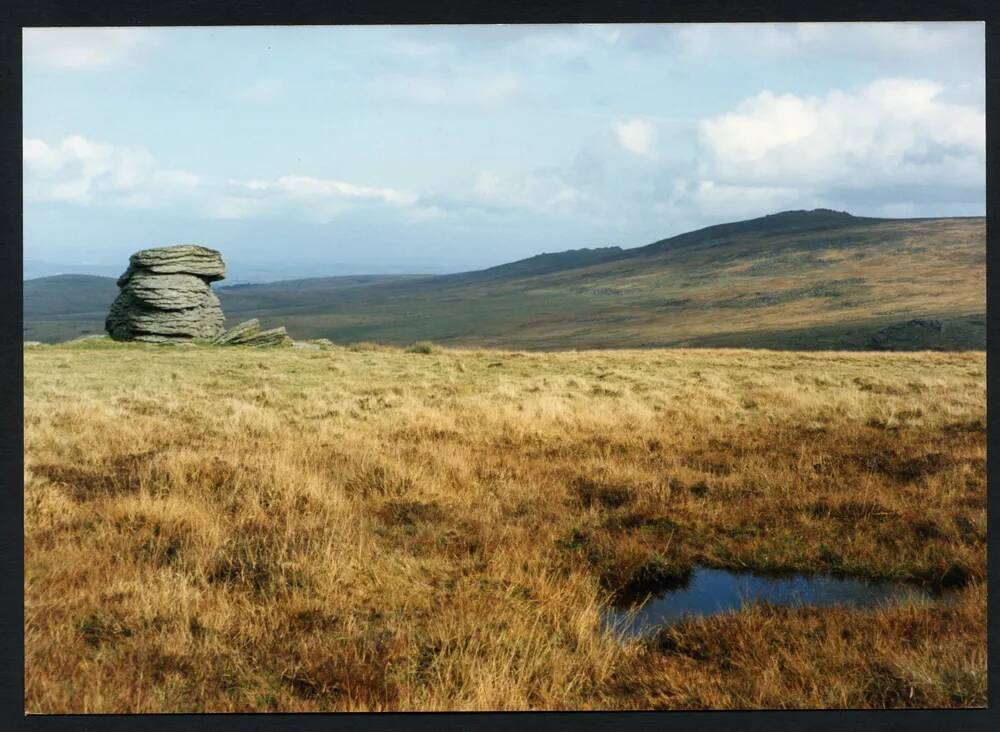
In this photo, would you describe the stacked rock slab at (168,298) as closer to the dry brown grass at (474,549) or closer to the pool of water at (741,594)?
the dry brown grass at (474,549)

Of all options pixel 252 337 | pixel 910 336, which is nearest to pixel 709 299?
pixel 910 336

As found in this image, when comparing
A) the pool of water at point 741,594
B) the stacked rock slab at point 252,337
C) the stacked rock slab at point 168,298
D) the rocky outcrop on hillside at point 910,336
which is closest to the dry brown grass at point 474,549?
the pool of water at point 741,594

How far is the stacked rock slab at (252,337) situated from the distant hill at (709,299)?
6749mm

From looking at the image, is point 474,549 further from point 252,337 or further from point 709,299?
point 709,299

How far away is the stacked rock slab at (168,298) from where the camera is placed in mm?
30594

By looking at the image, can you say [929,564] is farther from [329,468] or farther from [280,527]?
[329,468]

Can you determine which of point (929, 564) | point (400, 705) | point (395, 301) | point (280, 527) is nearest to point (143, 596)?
point (280, 527)

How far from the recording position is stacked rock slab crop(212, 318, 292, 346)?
3069 cm

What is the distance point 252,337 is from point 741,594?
27.5m

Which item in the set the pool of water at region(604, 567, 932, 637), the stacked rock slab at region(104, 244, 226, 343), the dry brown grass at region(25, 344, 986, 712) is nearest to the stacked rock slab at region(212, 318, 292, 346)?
the stacked rock slab at region(104, 244, 226, 343)

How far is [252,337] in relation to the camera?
31.0 m

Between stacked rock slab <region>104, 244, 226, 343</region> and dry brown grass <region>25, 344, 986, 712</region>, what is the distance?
16.9 metres

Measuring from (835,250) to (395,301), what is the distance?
276 ft

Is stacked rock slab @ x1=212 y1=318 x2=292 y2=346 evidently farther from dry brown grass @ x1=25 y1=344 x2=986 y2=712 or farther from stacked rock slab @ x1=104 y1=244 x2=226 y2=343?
dry brown grass @ x1=25 y1=344 x2=986 y2=712
